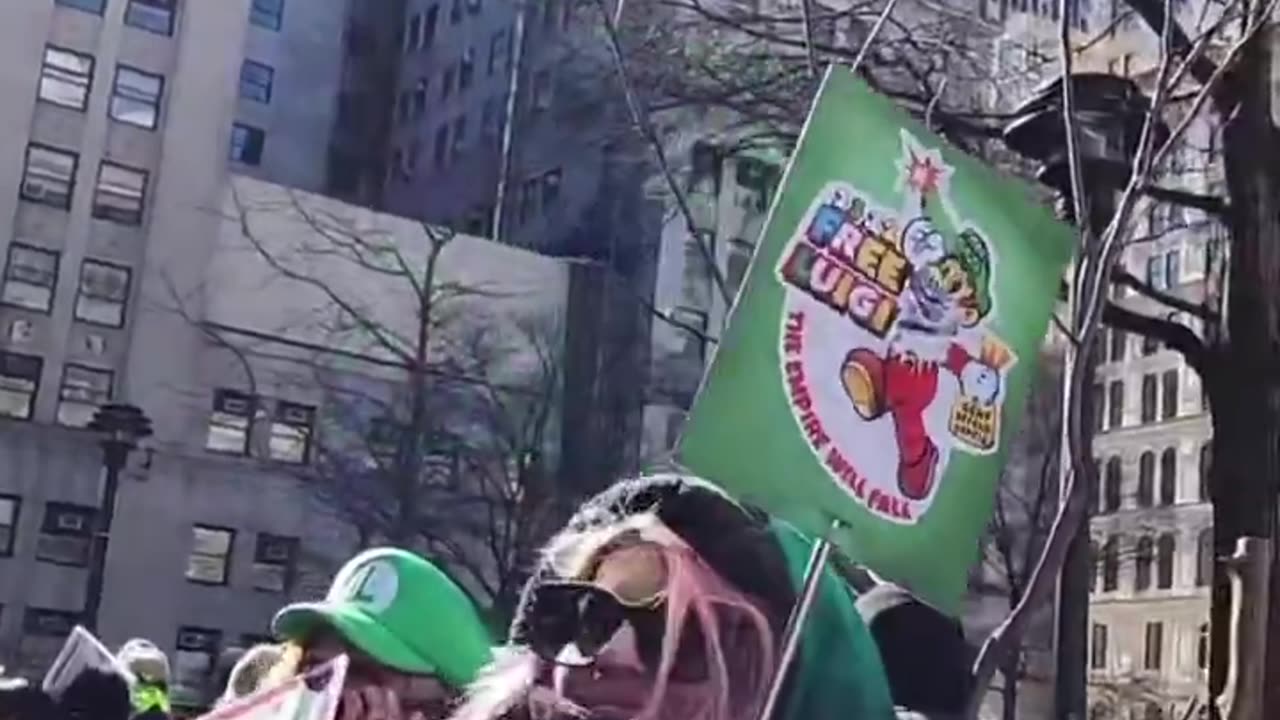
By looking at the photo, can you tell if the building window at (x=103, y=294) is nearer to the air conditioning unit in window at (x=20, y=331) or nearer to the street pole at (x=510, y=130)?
the air conditioning unit in window at (x=20, y=331)

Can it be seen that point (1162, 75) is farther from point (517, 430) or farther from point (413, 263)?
point (413, 263)

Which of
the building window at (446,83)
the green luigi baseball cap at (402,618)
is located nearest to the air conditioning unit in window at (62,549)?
the building window at (446,83)

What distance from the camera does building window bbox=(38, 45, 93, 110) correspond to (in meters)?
34.2

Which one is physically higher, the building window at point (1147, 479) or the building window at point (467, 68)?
the building window at point (467, 68)

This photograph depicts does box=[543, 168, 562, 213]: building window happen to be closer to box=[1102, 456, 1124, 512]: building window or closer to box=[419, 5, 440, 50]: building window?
box=[419, 5, 440, 50]: building window

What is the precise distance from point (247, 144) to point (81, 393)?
40.6ft

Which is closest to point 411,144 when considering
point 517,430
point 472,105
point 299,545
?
point 472,105

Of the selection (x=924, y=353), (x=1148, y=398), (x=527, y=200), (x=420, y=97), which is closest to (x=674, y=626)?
(x=924, y=353)

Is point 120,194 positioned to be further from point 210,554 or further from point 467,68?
point 467,68

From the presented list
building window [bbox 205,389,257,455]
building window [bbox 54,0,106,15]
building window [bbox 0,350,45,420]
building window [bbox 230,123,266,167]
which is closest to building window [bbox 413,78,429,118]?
building window [bbox 230,123,266,167]

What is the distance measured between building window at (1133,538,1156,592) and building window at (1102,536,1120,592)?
0.51 meters

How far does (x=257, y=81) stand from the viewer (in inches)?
1726

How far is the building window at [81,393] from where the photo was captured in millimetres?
32875

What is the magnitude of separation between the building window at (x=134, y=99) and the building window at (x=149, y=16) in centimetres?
98
